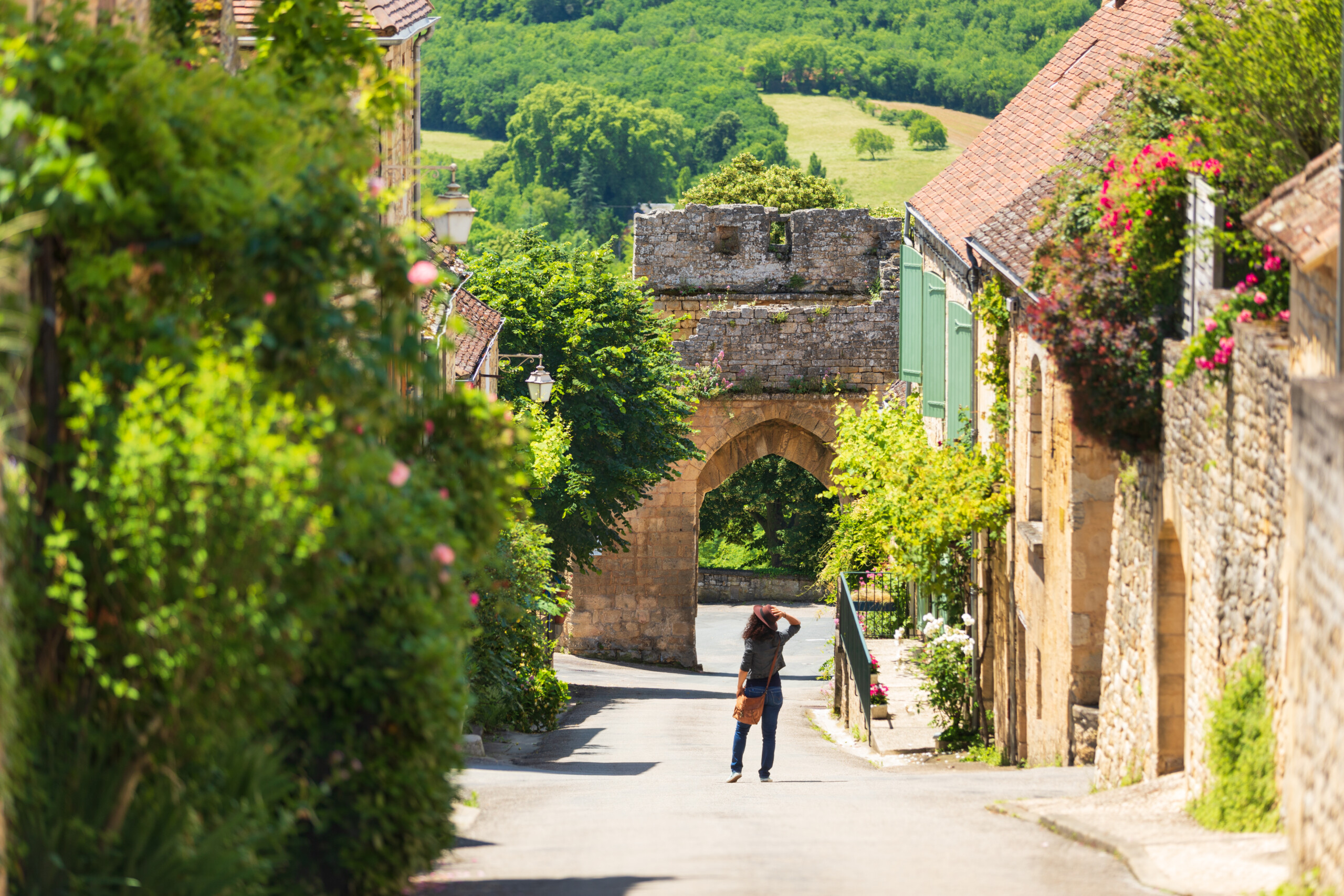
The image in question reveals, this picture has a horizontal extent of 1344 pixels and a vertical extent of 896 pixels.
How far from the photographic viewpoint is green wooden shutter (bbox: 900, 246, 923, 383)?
17.9 m

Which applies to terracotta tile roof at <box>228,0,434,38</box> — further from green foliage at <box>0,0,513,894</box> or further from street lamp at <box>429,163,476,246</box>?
green foliage at <box>0,0,513,894</box>

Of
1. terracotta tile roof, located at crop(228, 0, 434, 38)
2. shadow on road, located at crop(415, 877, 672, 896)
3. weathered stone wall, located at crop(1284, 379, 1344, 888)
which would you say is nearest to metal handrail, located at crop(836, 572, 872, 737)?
terracotta tile roof, located at crop(228, 0, 434, 38)

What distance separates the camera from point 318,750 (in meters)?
4.84

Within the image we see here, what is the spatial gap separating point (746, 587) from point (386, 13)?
25.7 metres

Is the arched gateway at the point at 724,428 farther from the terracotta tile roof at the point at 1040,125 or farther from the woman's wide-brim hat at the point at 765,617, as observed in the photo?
the woman's wide-brim hat at the point at 765,617

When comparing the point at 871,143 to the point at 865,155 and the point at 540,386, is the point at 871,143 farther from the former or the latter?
the point at 540,386

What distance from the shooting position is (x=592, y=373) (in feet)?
65.0

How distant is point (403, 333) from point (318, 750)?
137 cm

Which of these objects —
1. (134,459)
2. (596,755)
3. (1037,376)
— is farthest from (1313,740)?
(596,755)

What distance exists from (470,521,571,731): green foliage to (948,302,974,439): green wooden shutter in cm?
443

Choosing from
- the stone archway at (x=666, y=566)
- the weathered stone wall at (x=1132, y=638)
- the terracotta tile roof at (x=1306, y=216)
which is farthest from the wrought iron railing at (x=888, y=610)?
the terracotta tile roof at (x=1306, y=216)

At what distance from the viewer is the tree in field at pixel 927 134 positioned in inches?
3088

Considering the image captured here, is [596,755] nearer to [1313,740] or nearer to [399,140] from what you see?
[399,140]

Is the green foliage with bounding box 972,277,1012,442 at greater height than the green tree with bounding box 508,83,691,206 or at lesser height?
lesser
